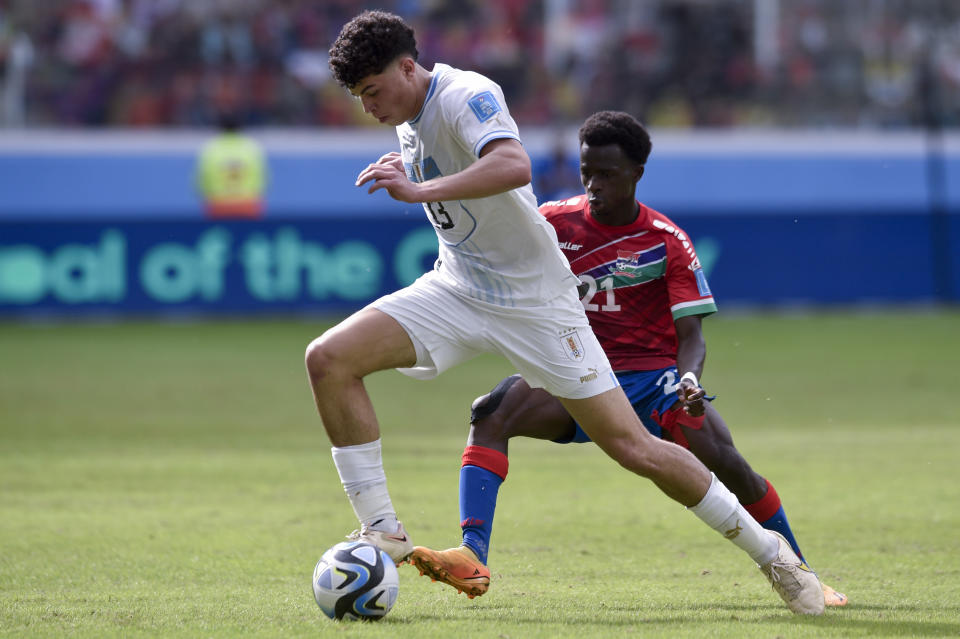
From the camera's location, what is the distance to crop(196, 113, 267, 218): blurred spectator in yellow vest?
18.2 meters

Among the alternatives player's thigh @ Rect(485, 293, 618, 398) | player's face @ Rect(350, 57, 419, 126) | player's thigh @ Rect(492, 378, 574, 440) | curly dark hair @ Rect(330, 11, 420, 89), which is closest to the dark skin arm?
player's thigh @ Rect(485, 293, 618, 398)

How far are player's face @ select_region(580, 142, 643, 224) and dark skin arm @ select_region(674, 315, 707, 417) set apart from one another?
565mm

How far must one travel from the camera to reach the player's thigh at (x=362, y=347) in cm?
473

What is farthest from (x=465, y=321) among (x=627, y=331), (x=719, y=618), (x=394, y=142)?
(x=394, y=142)

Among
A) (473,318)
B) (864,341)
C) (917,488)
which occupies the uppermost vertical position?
(473,318)

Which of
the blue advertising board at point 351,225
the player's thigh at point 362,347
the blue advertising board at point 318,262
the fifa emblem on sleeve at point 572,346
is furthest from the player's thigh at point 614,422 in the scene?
the blue advertising board at point 318,262

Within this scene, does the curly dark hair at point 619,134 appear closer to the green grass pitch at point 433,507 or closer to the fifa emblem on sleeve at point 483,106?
the fifa emblem on sleeve at point 483,106

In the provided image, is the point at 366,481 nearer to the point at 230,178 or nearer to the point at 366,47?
the point at 366,47

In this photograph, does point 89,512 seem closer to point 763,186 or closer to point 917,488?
point 917,488

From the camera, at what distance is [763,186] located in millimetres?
22703

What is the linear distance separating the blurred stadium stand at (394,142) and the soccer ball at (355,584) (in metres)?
12.8

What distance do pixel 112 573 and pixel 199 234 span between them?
12.4 m

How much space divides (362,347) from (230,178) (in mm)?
13895

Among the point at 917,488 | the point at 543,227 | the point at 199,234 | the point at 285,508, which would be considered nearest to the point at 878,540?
the point at 917,488
